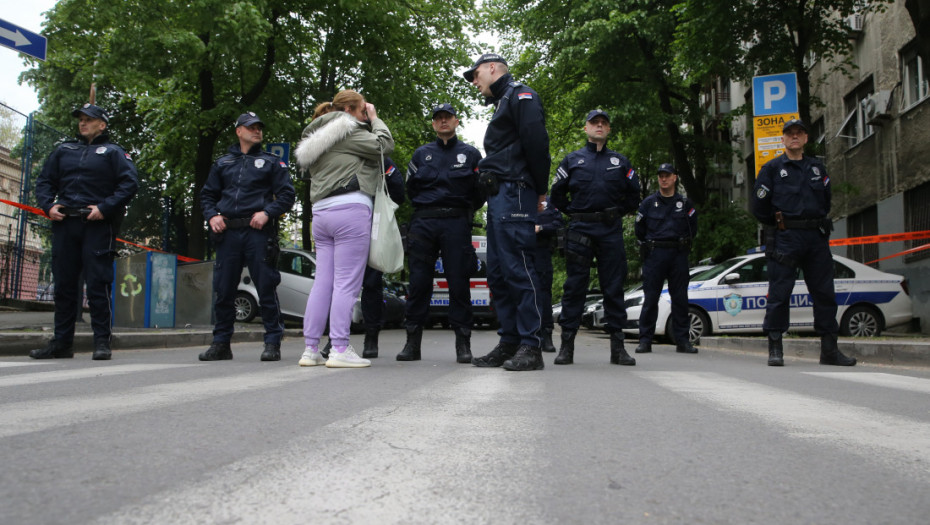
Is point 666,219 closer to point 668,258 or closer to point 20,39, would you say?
point 668,258

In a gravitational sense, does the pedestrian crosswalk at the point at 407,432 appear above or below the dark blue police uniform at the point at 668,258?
below

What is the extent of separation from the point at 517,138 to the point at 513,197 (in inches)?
16.7

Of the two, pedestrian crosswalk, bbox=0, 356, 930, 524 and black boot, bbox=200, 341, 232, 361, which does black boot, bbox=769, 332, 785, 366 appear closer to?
pedestrian crosswalk, bbox=0, 356, 930, 524

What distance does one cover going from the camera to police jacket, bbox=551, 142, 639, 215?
664 centimetres

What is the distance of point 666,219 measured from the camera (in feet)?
31.0

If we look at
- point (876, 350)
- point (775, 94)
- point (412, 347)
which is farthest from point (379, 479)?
point (775, 94)

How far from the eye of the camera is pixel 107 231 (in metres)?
6.56

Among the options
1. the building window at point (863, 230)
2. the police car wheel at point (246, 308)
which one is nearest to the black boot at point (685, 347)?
the police car wheel at point (246, 308)

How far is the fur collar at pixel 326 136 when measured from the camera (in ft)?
18.6

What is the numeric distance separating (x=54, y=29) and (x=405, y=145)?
34.7ft

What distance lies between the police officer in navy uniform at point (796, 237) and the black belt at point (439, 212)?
9.01 ft

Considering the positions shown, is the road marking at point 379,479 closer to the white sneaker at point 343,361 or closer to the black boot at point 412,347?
the white sneaker at point 343,361

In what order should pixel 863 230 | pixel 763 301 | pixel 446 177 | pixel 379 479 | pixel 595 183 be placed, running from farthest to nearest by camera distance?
pixel 863 230, pixel 763 301, pixel 595 183, pixel 446 177, pixel 379 479

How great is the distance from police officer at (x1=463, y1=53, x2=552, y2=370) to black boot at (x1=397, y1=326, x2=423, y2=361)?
976mm
